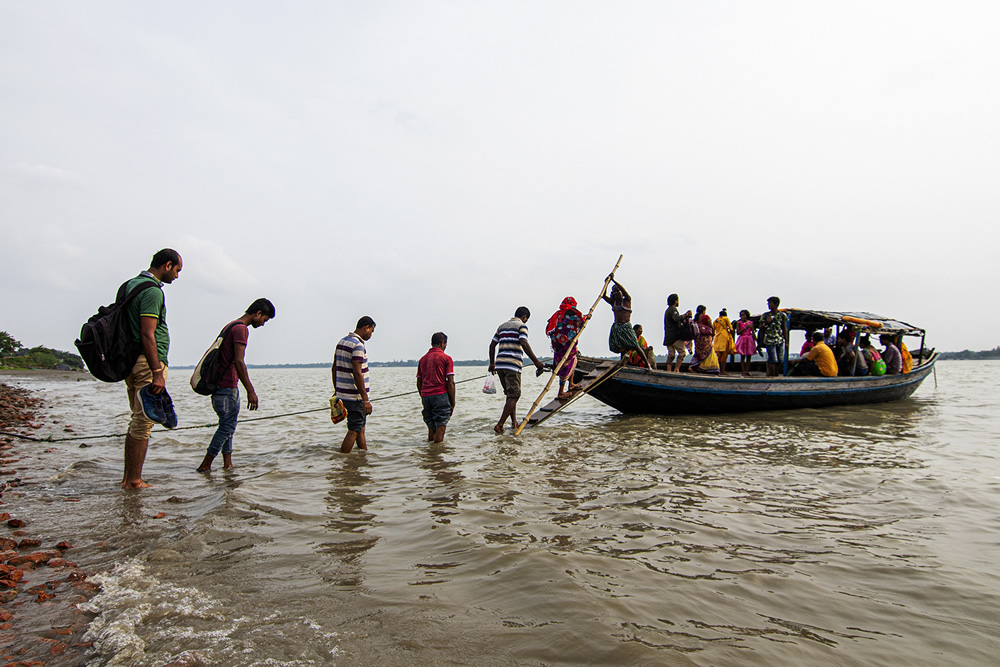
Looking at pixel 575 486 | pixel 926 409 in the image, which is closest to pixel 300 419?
pixel 575 486

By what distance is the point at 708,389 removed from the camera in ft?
36.8

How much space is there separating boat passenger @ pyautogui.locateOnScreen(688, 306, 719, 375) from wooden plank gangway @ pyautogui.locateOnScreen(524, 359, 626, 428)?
2.59m

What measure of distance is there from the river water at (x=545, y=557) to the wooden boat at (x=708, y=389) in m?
3.91

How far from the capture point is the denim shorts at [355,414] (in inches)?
274

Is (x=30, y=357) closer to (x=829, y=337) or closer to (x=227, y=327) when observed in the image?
(x=227, y=327)

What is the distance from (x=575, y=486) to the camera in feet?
17.1

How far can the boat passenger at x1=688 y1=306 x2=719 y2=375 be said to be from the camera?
40.9ft

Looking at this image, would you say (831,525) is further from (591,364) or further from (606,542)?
(591,364)

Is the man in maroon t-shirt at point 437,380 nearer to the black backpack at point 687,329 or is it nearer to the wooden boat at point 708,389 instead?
the wooden boat at point 708,389

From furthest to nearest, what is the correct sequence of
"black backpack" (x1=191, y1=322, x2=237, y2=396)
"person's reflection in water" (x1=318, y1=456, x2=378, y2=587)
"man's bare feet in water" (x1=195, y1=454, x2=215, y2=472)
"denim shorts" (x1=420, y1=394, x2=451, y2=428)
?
"denim shorts" (x1=420, y1=394, x2=451, y2=428), "man's bare feet in water" (x1=195, y1=454, x2=215, y2=472), "black backpack" (x1=191, y1=322, x2=237, y2=396), "person's reflection in water" (x1=318, y1=456, x2=378, y2=587)

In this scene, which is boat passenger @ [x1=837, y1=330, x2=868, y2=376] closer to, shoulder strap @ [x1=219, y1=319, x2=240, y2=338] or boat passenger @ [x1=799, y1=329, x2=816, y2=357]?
boat passenger @ [x1=799, y1=329, x2=816, y2=357]

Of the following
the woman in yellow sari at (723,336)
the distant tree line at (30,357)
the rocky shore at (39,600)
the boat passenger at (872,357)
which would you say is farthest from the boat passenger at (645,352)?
the distant tree line at (30,357)

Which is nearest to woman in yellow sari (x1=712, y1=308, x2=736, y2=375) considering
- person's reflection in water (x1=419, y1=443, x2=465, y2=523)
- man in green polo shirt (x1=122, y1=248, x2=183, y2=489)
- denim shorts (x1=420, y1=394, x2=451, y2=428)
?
denim shorts (x1=420, y1=394, x2=451, y2=428)

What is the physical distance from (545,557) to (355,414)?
4.46m
